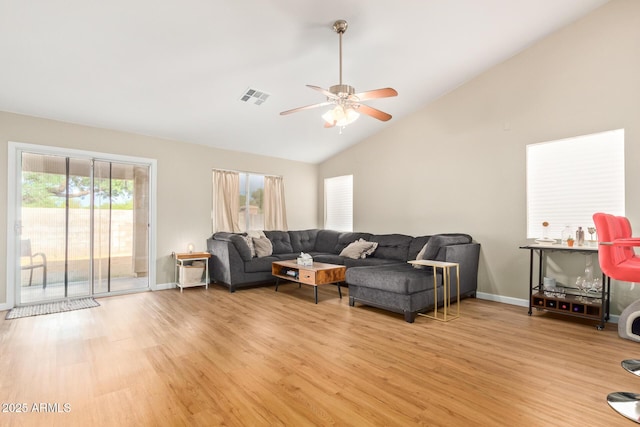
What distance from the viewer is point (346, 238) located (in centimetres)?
646

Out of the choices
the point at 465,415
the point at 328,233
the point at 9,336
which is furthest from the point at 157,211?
the point at 465,415

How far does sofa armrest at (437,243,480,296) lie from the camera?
4.17 m

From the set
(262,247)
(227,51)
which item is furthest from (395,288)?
(227,51)

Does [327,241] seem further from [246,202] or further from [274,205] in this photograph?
[246,202]

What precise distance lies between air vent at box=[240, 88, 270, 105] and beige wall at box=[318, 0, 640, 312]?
255cm

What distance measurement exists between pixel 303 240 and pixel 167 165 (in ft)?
9.74

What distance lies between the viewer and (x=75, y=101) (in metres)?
4.12

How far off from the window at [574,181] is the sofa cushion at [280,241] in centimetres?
411

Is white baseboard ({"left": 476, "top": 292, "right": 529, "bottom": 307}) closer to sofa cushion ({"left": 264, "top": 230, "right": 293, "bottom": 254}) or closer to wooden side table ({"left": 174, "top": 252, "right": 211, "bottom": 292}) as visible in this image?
sofa cushion ({"left": 264, "top": 230, "right": 293, "bottom": 254})

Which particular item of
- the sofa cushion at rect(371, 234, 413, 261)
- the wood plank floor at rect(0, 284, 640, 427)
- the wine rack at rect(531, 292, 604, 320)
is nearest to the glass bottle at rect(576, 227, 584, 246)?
the wine rack at rect(531, 292, 604, 320)

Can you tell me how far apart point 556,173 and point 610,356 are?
230 cm

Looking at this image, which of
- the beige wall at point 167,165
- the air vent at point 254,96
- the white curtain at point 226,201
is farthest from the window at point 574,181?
Result: the white curtain at point 226,201

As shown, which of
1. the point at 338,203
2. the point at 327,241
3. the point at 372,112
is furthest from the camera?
the point at 338,203

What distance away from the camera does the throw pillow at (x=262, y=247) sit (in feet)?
19.0
